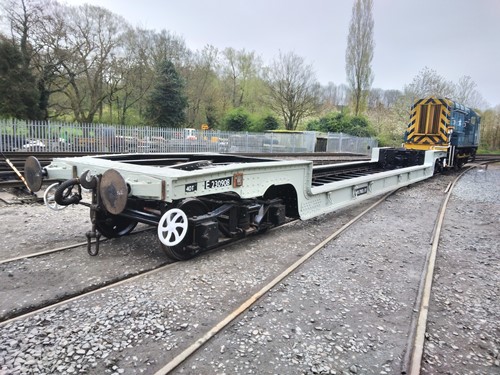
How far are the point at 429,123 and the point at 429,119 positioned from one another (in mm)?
142

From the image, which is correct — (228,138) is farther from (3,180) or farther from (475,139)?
(3,180)

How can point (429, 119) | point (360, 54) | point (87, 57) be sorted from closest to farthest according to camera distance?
point (429, 119) → point (87, 57) → point (360, 54)

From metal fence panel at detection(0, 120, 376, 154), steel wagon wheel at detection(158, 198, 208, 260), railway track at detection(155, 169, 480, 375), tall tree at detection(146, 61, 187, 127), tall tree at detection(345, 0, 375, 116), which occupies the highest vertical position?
tall tree at detection(345, 0, 375, 116)

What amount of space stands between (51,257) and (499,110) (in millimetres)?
41120

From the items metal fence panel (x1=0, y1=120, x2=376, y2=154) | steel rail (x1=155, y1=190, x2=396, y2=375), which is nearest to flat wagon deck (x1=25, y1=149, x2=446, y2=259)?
steel rail (x1=155, y1=190, x2=396, y2=375)

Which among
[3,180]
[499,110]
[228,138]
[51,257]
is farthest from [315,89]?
[51,257]

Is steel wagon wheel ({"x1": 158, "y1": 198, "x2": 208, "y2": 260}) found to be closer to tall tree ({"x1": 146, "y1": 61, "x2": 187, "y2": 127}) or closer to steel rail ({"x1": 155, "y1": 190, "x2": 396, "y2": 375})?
steel rail ({"x1": 155, "y1": 190, "x2": 396, "y2": 375})

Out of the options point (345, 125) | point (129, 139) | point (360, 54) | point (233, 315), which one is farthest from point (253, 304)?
point (360, 54)

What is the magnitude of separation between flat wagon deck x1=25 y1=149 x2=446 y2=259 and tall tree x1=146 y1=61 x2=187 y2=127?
23644mm

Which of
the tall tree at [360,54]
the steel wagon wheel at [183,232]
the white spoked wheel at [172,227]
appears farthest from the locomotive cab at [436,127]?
the tall tree at [360,54]

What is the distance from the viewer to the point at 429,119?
1302 cm

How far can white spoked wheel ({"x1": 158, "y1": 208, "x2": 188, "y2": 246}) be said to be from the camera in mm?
3414

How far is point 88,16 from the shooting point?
983 inches

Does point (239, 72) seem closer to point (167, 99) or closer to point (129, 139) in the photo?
point (167, 99)
